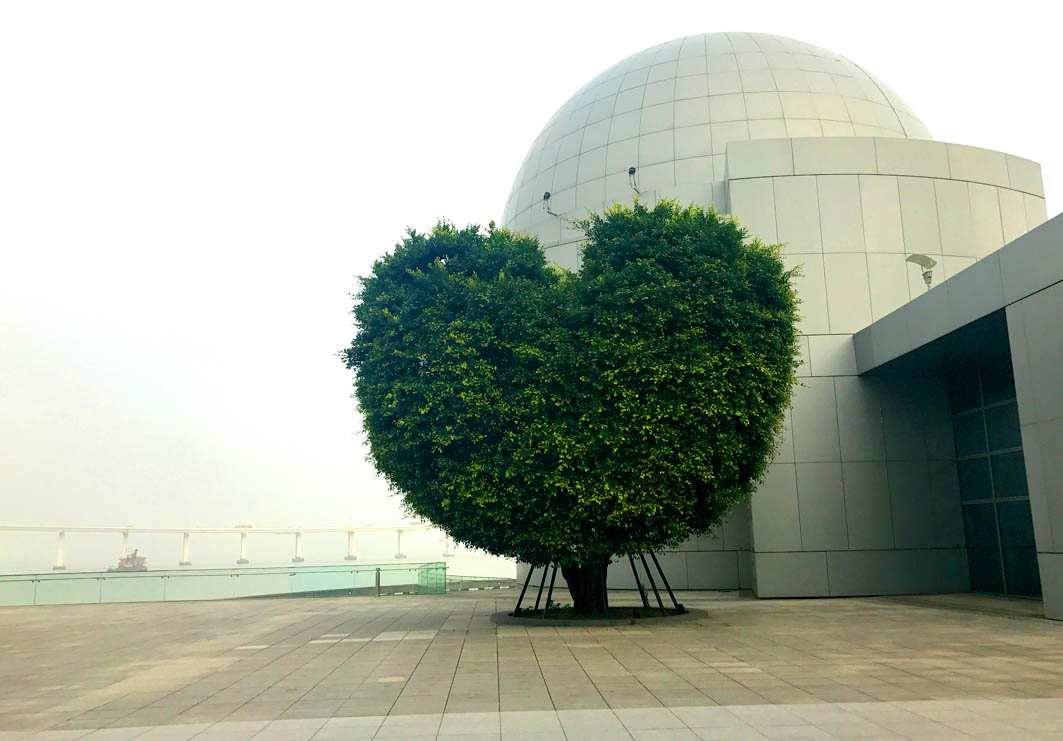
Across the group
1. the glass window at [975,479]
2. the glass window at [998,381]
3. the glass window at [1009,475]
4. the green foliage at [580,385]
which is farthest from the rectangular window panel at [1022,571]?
the green foliage at [580,385]

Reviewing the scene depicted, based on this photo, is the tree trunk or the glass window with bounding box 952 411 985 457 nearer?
the tree trunk

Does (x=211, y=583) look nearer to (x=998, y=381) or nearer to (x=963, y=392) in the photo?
(x=963, y=392)

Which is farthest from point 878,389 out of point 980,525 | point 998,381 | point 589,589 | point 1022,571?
point 589,589

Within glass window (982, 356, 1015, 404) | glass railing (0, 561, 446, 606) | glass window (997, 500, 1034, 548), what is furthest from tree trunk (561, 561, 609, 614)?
glass railing (0, 561, 446, 606)

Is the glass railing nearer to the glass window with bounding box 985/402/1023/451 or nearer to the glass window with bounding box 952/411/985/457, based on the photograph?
the glass window with bounding box 952/411/985/457

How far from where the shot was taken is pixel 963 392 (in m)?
23.3

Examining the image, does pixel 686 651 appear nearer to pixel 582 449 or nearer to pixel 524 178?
pixel 582 449

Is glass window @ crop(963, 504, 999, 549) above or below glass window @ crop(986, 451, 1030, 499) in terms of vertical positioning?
below

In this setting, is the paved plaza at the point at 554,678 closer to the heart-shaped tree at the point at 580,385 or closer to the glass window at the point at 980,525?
the heart-shaped tree at the point at 580,385

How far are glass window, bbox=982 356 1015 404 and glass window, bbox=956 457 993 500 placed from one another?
70.5 inches

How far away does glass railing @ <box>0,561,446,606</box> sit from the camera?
26828 millimetres

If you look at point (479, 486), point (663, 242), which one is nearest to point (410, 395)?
point (479, 486)

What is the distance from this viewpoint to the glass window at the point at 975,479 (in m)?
22.4

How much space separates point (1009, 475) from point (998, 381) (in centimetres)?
246
